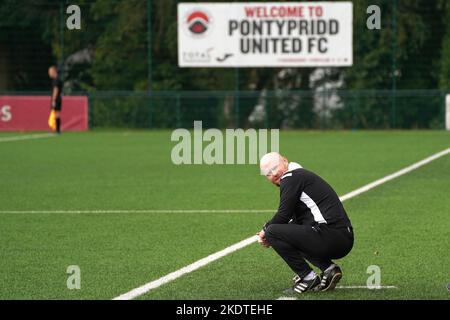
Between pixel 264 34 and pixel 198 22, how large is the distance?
Answer: 2.07 metres

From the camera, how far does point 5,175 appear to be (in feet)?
69.2

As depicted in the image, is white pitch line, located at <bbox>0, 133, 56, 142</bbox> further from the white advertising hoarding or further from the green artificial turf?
the green artificial turf

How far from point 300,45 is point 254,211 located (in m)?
21.3

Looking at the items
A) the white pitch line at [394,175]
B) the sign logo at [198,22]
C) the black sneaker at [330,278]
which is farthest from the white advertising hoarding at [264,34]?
the black sneaker at [330,278]

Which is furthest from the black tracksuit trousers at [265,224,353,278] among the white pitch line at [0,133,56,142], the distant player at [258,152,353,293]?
the white pitch line at [0,133,56,142]

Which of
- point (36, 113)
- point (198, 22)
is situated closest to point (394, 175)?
point (198, 22)

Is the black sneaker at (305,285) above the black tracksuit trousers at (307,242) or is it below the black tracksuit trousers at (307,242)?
below

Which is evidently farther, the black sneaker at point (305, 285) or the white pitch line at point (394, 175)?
the white pitch line at point (394, 175)

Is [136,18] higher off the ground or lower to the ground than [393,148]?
higher

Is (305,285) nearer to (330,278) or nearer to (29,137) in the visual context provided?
(330,278)

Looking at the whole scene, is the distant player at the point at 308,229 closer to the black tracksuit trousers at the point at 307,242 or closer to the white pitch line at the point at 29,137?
the black tracksuit trousers at the point at 307,242

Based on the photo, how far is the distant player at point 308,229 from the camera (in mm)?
9242
